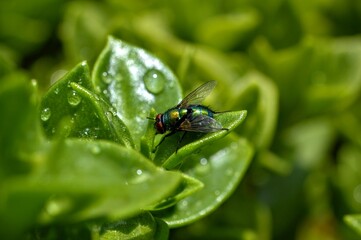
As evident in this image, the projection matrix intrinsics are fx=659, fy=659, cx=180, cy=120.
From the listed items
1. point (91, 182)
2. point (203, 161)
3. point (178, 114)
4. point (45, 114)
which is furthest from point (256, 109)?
point (91, 182)

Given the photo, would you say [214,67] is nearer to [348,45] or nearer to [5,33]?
[348,45]

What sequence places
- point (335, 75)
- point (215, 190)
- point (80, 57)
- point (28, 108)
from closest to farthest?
point (28, 108)
point (215, 190)
point (80, 57)
point (335, 75)

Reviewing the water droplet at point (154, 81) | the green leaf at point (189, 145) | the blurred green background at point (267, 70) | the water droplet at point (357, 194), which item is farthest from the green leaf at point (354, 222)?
the water droplet at point (357, 194)

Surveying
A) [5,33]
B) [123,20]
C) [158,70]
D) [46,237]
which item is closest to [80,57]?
[123,20]

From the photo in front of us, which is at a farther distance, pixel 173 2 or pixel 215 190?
pixel 173 2

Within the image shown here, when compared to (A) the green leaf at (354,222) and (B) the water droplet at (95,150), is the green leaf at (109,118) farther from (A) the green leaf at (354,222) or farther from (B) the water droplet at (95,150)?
(A) the green leaf at (354,222)

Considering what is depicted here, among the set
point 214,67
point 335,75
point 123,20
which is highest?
point 123,20

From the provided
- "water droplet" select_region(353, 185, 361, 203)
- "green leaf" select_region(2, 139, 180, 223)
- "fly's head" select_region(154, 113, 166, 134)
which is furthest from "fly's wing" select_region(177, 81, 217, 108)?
"water droplet" select_region(353, 185, 361, 203)
